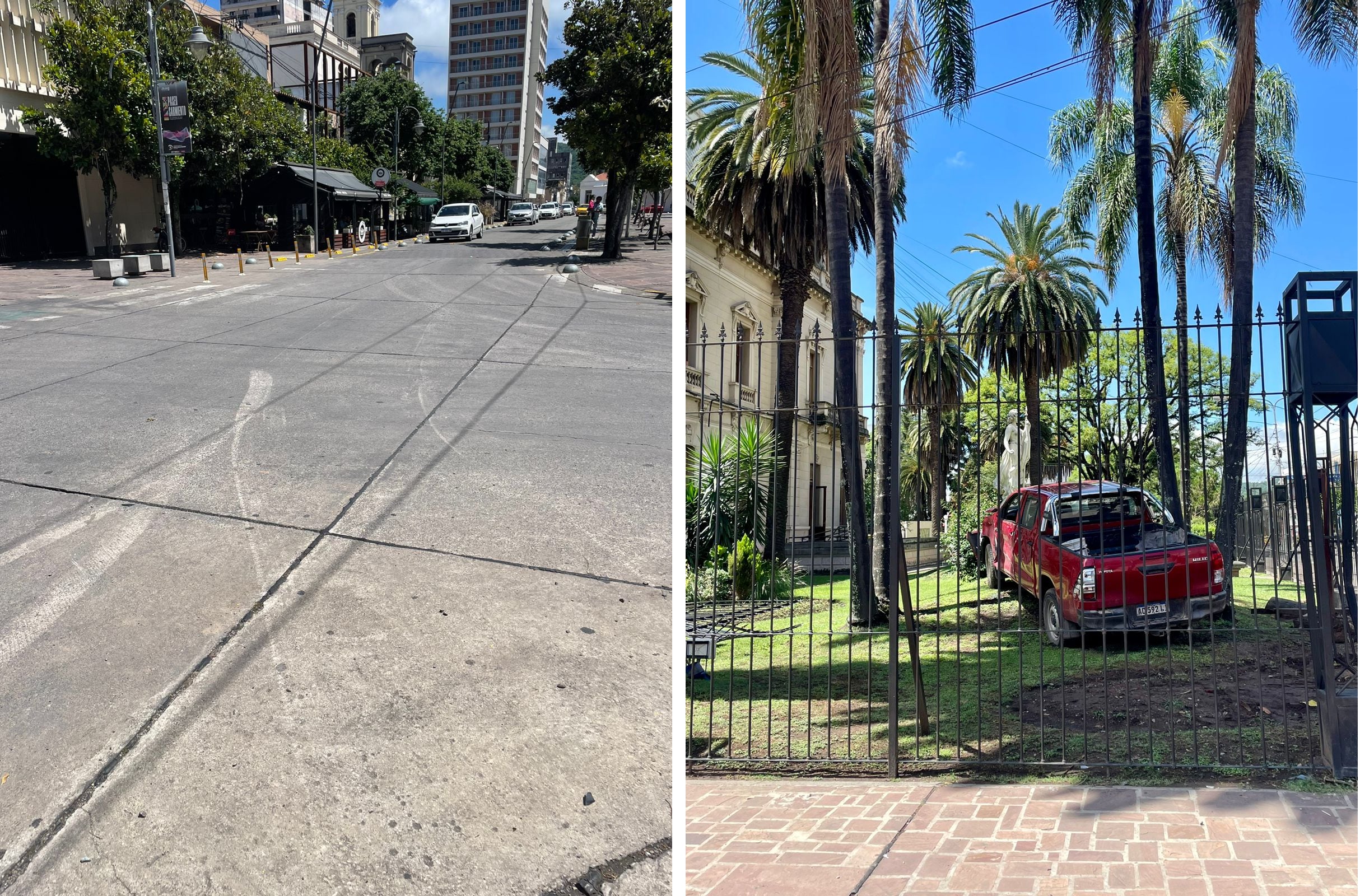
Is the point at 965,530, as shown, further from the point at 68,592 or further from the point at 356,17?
the point at 356,17

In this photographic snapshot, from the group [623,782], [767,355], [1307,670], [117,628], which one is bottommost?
[1307,670]

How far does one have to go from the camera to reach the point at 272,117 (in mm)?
33688

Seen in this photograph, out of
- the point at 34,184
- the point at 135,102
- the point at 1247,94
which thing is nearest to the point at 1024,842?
the point at 1247,94

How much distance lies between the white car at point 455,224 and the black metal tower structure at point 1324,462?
119 feet

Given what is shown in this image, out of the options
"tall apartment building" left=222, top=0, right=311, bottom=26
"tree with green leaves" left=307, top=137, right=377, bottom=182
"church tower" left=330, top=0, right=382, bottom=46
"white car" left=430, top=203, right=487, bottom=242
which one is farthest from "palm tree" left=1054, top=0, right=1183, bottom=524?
"church tower" left=330, top=0, right=382, bottom=46

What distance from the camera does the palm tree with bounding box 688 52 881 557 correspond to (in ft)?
70.0

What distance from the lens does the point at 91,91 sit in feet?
87.1

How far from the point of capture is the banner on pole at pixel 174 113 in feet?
83.0

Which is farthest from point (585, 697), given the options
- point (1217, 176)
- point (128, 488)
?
point (1217, 176)

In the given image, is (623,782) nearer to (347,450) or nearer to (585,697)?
(585,697)

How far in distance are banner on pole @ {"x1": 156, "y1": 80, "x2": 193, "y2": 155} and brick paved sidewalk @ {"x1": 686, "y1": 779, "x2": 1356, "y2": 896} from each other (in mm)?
24749

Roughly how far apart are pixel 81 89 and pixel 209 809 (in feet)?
92.7

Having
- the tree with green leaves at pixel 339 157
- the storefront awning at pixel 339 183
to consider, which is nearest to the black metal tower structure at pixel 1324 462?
the storefront awning at pixel 339 183

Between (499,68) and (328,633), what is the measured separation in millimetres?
137630
